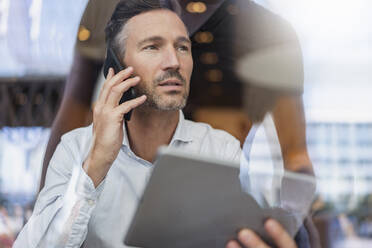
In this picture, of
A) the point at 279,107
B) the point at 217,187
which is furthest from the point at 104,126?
the point at 279,107

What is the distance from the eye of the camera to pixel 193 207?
2.30ft

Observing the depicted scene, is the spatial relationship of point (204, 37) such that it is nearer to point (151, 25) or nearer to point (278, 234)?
point (151, 25)

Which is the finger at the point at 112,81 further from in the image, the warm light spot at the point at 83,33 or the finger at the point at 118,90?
the warm light spot at the point at 83,33

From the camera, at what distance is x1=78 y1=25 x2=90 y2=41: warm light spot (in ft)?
2.94

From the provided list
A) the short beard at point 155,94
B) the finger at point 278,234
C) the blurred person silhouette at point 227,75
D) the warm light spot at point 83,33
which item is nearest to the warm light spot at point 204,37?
the blurred person silhouette at point 227,75

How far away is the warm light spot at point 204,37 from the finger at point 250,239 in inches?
15.3

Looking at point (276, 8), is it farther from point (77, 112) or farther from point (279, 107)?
point (77, 112)

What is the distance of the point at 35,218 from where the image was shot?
0.81m

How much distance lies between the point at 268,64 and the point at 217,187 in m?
0.35

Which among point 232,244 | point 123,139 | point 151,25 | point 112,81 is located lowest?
point 232,244

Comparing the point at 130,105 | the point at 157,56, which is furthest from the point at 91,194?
the point at 157,56

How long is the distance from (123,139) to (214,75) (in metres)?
0.24

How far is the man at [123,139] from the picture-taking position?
0.76 m

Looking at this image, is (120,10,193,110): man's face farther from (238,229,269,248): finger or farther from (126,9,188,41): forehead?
(238,229,269,248): finger
